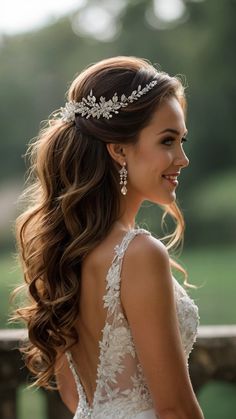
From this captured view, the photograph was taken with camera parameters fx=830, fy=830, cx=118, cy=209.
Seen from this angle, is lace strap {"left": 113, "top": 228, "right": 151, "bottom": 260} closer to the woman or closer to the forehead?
the woman

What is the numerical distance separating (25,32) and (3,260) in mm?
4146

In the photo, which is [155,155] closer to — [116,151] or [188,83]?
[116,151]

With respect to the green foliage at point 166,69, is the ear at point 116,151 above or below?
below

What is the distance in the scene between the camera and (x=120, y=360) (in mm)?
2582

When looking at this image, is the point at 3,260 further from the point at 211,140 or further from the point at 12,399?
the point at 12,399

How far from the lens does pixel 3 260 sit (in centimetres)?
1244

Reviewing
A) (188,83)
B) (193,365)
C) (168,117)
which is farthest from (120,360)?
(188,83)

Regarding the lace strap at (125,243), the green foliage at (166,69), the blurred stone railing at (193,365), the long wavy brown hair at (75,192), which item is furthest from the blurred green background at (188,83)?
the lace strap at (125,243)

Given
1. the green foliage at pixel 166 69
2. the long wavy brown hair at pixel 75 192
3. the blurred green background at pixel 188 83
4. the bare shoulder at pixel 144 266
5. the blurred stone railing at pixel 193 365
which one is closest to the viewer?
the bare shoulder at pixel 144 266

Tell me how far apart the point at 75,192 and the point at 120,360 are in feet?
1.78

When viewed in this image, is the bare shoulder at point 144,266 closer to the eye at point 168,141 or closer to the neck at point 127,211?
the neck at point 127,211

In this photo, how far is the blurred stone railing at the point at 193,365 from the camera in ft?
11.3

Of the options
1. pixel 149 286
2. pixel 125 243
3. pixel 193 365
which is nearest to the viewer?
pixel 149 286

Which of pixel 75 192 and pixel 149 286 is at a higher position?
pixel 75 192
